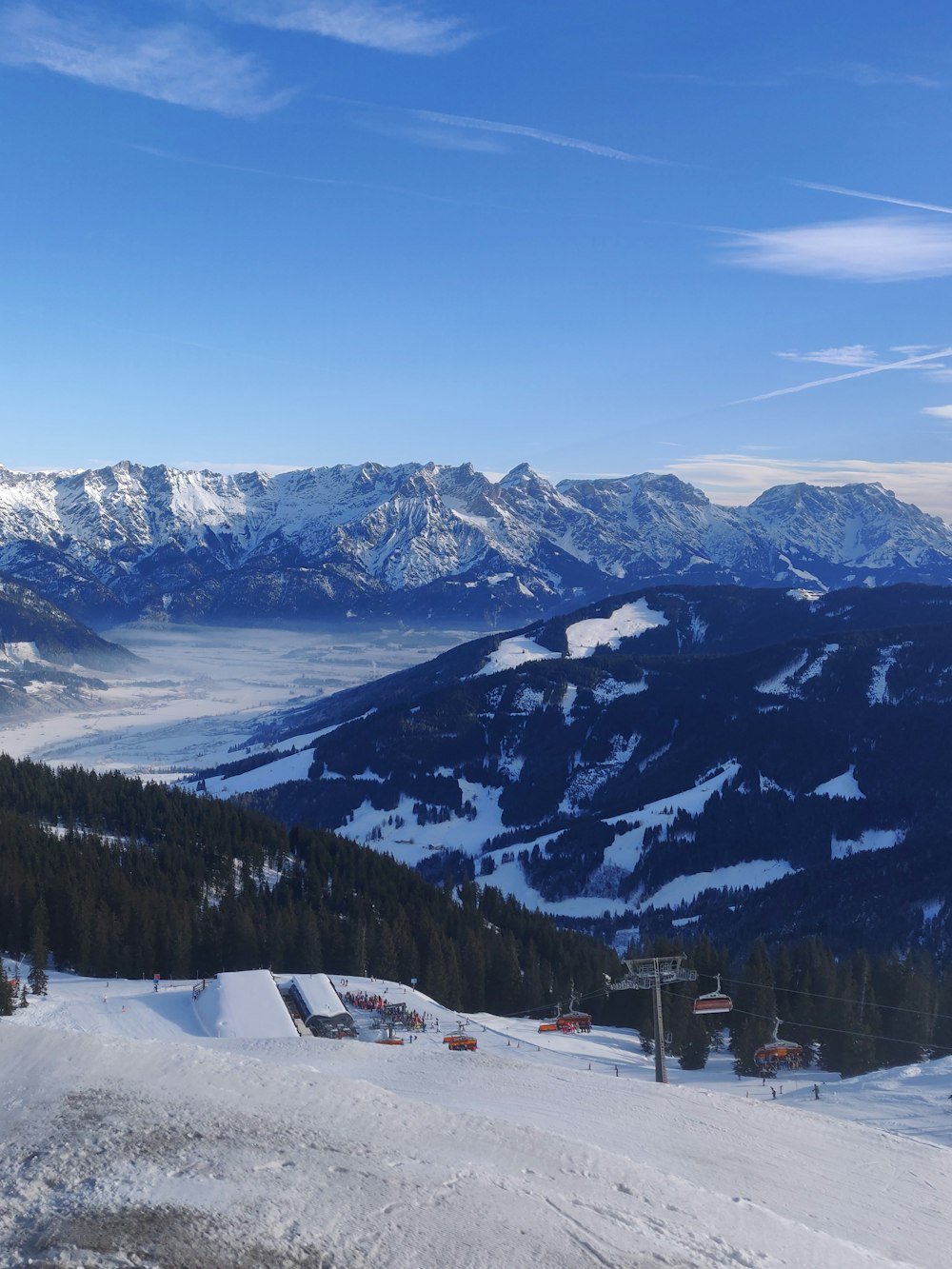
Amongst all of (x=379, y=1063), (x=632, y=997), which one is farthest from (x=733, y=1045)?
(x=379, y=1063)

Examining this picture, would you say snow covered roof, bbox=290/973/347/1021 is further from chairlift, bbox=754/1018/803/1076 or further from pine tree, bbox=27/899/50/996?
chairlift, bbox=754/1018/803/1076

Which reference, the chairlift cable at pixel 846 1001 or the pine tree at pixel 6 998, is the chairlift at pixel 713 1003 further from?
the pine tree at pixel 6 998

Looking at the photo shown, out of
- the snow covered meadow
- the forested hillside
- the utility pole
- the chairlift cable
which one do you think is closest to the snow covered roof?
the forested hillside

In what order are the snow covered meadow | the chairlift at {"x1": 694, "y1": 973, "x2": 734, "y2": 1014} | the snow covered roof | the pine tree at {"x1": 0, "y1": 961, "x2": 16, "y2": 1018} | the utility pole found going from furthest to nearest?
the chairlift at {"x1": 694, "y1": 973, "x2": 734, "y2": 1014}, the snow covered roof, the pine tree at {"x1": 0, "y1": 961, "x2": 16, "y2": 1018}, the utility pole, the snow covered meadow

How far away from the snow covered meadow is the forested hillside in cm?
4640

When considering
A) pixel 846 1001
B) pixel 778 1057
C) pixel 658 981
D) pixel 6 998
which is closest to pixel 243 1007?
pixel 6 998

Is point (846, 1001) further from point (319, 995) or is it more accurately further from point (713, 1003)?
point (319, 995)

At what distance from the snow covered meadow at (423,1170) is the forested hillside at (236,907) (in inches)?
1827

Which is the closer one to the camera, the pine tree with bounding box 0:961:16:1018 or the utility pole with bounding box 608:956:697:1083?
the utility pole with bounding box 608:956:697:1083

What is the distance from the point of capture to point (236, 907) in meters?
101

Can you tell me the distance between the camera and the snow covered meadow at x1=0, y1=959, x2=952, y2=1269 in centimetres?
2491

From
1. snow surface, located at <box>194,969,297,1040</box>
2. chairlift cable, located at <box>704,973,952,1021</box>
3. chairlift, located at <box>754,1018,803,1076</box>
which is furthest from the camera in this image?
chairlift cable, located at <box>704,973,952,1021</box>

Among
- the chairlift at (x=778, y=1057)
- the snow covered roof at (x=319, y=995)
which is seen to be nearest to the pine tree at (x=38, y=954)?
the snow covered roof at (x=319, y=995)

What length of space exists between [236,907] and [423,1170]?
75.5 m
